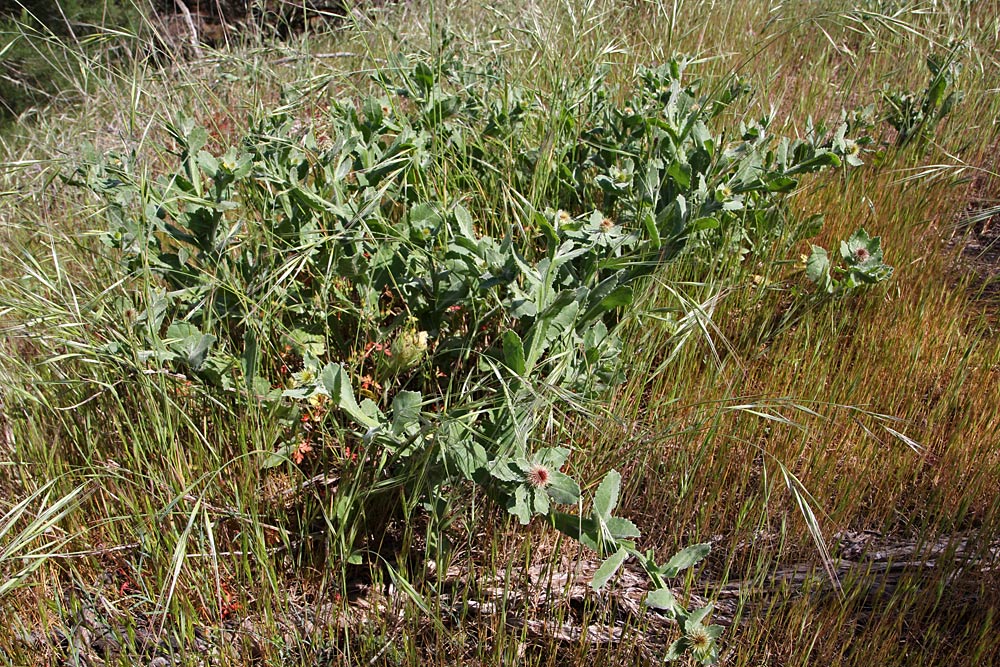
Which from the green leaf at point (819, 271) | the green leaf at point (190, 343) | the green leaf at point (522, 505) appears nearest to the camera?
the green leaf at point (522, 505)

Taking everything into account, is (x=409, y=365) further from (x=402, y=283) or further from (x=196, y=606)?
(x=196, y=606)

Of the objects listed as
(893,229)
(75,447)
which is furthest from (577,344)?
(893,229)

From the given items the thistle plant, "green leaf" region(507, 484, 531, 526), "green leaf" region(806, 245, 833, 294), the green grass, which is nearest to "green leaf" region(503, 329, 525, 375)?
the thistle plant

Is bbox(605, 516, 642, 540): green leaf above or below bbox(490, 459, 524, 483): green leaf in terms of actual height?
below

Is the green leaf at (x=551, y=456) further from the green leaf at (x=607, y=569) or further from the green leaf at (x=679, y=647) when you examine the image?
the green leaf at (x=679, y=647)

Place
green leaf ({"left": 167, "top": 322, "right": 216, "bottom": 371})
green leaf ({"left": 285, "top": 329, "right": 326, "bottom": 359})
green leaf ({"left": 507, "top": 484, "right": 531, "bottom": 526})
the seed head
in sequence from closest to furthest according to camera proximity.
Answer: the seed head, green leaf ({"left": 507, "top": 484, "right": 531, "bottom": 526}), green leaf ({"left": 167, "top": 322, "right": 216, "bottom": 371}), green leaf ({"left": 285, "top": 329, "right": 326, "bottom": 359})

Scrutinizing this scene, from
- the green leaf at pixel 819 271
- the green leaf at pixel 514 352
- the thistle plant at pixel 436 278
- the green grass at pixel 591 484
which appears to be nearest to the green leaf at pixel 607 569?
the thistle plant at pixel 436 278

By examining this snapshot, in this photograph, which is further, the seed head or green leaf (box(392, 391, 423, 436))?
green leaf (box(392, 391, 423, 436))

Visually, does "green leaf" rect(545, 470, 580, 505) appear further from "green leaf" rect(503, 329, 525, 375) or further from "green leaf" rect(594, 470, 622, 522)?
"green leaf" rect(503, 329, 525, 375)

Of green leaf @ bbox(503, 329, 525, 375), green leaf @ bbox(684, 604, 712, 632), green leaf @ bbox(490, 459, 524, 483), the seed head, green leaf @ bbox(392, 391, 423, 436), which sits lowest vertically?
the seed head

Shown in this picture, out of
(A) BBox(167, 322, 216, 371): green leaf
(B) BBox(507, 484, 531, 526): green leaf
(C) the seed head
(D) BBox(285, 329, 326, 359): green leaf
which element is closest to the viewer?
(C) the seed head

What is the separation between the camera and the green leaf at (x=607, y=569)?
52.3 inches

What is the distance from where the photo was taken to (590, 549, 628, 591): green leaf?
1.33m

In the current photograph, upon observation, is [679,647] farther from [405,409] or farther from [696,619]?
[405,409]
